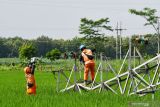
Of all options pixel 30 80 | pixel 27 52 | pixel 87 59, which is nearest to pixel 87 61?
pixel 87 59

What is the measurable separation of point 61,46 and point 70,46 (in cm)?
870

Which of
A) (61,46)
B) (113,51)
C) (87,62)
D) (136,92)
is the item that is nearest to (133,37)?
(136,92)

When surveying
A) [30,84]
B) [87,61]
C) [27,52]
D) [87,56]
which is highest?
[87,56]

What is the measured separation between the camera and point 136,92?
11164mm

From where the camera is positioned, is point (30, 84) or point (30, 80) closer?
point (30, 84)

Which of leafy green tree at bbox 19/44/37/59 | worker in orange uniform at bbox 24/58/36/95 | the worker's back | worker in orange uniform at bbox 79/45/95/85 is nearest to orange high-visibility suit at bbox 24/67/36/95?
worker in orange uniform at bbox 24/58/36/95

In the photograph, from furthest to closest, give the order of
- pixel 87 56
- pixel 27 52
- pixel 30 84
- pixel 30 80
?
pixel 27 52 < pixel 87 56 < pixel 30 80 < pixel 30 84

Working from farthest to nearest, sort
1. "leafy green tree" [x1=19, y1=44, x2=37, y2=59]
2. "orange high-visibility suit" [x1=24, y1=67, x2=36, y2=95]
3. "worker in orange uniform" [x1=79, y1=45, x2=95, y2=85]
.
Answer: "leafy green tree" [x1=19, y1=44, x2=37, y2=59] → "worker in orange uniform" [x1=79, y1=45, x2=95, y2=85] → "orange high-visibility suit" [x1=24, y1=67, x2=36, y2=95]

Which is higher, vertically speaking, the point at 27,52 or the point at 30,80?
the point at 30,80

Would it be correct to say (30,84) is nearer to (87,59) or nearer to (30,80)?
(30,80)

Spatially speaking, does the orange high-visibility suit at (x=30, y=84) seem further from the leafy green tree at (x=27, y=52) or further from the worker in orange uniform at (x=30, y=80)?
the leafy green tree at (x=27, y=52)

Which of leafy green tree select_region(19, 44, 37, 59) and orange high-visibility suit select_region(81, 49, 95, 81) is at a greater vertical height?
orange high-visibility suit select_region(81, 49, 95, 81)

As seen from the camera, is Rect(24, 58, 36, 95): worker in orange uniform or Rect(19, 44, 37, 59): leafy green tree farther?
Rect(19, 44, 37, 59): leafy green tree

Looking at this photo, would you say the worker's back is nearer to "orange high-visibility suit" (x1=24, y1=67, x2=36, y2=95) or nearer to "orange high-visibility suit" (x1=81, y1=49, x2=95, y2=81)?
"orange high-visibility suit" (x1=81, y1=49, x2=95, y2=81)
